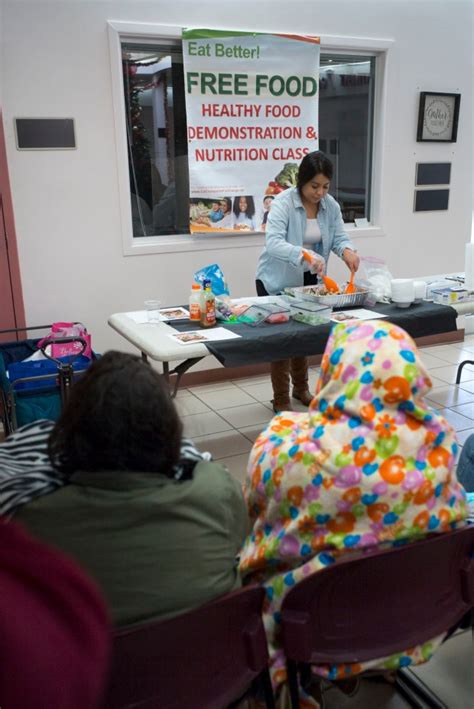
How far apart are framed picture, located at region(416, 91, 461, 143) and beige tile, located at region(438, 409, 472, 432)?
2089mm

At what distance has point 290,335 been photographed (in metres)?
2.67

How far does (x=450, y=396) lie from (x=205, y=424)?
1.56 metres

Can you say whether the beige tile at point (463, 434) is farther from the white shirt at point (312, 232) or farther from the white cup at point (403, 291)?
the white shirt at point (312, 232)

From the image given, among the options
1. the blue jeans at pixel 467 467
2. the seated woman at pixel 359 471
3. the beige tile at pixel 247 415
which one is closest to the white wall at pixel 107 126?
the beige tile at pixel 247 415

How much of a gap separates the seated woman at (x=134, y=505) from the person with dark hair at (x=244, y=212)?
9.88ft

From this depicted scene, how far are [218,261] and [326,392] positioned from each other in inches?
116

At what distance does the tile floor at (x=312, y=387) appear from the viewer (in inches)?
65.5

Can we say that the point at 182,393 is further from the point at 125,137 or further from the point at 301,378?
the point at 125,137

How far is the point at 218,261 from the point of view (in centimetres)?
408

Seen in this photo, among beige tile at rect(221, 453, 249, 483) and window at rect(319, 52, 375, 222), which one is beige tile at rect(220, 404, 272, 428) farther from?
window at rect(319, 52, 375, 222)

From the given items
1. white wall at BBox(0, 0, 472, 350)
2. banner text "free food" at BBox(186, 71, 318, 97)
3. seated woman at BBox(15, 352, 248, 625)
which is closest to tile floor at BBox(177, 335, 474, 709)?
white wall at BBox(0, 0, 472, 350)

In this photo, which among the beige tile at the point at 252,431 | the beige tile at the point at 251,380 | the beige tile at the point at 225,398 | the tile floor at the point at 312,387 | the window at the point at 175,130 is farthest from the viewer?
the beige tile at the point at 251,380

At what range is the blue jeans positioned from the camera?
1.79m

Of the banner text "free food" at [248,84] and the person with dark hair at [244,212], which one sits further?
the person with dark hair at [244,212]
